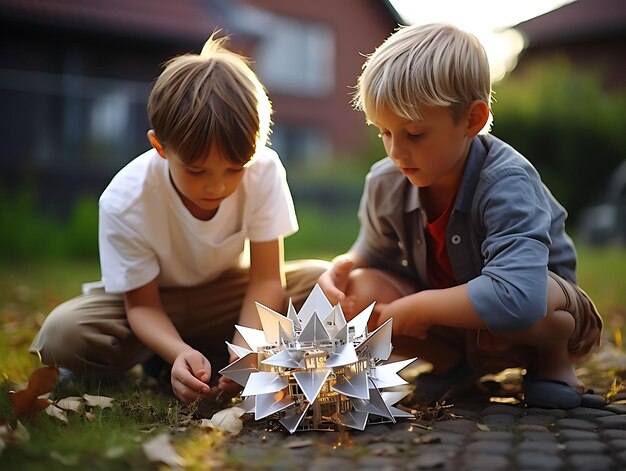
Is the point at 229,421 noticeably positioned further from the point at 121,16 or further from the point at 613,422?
the point at 121,16

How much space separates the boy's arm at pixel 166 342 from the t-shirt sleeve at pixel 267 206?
39 centimetres

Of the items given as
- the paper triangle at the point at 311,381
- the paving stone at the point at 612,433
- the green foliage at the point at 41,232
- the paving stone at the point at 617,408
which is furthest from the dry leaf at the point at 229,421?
the green foliage at the point at 41,232

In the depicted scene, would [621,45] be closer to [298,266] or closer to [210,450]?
[298,266]

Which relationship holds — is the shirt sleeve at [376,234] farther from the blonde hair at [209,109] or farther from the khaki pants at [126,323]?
the blonde hair at [209,109]

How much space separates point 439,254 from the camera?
2520 millimetres

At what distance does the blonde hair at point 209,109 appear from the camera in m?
2.22

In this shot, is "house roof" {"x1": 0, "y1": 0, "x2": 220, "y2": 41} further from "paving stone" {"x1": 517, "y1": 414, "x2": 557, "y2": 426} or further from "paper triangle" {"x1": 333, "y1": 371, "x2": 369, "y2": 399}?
"paving stone" {"x1": 517, "y1": 414, "x2": 557, "y2": 426}

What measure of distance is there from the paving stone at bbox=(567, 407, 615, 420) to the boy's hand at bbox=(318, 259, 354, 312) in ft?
2.34

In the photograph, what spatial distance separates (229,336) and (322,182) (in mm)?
7079

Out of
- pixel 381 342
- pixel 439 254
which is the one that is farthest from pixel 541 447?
pixel 439 254

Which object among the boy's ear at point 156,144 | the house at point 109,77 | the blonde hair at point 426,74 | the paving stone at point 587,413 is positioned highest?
the house at point 109,77

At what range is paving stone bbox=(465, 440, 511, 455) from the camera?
5.83ft

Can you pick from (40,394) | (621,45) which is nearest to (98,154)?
(40,394)

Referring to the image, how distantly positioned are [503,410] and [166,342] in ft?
3.32
